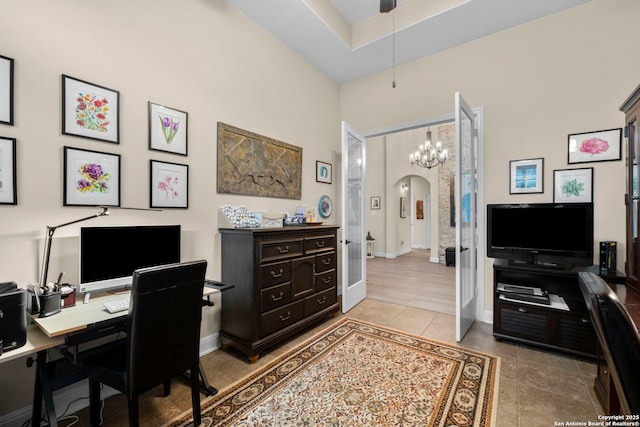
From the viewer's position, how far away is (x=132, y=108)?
218 centimetres

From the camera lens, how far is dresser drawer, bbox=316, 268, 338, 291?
3.22 m

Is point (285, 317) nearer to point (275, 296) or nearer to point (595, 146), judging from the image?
point (275, 296)

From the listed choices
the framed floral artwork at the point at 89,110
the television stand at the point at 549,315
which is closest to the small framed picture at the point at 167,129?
the framed floral artwork at the point at 89,110

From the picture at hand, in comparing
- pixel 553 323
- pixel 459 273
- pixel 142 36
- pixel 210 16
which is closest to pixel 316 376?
pixel 459 273

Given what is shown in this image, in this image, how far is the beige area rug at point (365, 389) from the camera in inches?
70.2

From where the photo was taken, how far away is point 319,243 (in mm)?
3227

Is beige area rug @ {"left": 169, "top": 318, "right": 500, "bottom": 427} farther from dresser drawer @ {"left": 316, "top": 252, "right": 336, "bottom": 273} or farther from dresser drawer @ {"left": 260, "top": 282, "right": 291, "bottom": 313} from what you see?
dresser drawer @ {"left": 316, "top": 252, "right": 336, "bottom": 273}

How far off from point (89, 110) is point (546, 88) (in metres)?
4.27

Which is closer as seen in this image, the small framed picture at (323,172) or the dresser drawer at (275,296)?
the dresser drawer at (275,296)

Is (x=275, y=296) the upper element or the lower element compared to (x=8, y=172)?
lower

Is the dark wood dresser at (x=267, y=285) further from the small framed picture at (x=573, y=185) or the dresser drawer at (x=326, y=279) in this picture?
the small framed picture at (x=573, y=185)

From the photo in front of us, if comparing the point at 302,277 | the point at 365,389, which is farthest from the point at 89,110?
the point at 365,389

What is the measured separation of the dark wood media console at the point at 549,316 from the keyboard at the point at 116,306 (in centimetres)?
324

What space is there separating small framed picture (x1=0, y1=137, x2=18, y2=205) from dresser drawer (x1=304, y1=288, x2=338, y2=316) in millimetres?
2416
